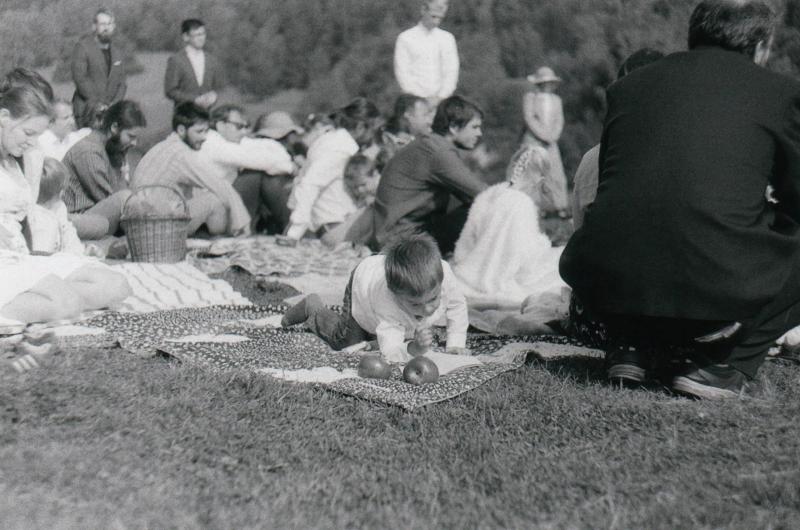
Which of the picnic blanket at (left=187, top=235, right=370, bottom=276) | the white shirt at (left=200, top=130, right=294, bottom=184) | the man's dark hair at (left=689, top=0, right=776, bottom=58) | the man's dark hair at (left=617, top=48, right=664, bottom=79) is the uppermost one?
the man's dark hair at (left=689, top=0, right=776, bottom=58)

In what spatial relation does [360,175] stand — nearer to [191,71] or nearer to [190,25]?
[191,71]

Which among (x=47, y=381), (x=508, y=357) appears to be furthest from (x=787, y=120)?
(x=47, y=381)

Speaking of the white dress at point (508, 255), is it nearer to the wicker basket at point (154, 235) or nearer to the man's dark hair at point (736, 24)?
the wicker basket at point (154, 235)

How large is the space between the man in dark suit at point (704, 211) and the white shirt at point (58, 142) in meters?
6.71

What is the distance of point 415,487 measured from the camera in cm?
349

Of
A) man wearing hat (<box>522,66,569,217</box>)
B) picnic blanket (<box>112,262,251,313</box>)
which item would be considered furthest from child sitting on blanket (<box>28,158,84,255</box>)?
man wearing hat (<box>522,66,569,217</box>)

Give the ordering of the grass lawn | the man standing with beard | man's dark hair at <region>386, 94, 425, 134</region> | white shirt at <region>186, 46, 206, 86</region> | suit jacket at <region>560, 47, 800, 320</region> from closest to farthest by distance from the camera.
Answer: the grass lawn, suit jacket at <region>560, 47, 800, 320</region>, the man standing with beard, man's dark hair at <region>386, 94, 425, 134</region>, white shirt at <region>186, 46, 206, 86</region>

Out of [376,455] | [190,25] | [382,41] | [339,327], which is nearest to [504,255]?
[339,327]

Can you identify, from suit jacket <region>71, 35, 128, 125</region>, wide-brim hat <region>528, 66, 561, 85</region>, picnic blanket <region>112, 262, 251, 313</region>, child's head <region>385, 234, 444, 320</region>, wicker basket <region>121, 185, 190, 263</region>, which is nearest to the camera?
child's head <region>385, 234, 444, 320</region>

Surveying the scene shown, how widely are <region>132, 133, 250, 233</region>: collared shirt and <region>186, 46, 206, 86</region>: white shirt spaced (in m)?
2.82

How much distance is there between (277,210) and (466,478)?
8.24 metres

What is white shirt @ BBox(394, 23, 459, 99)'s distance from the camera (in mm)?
12508

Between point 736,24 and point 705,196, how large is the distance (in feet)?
2.52

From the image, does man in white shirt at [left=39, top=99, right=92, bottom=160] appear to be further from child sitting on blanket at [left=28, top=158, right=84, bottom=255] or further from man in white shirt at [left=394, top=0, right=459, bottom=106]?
man in white shirt at [left=394, top=0, right=459, bottom=106]
